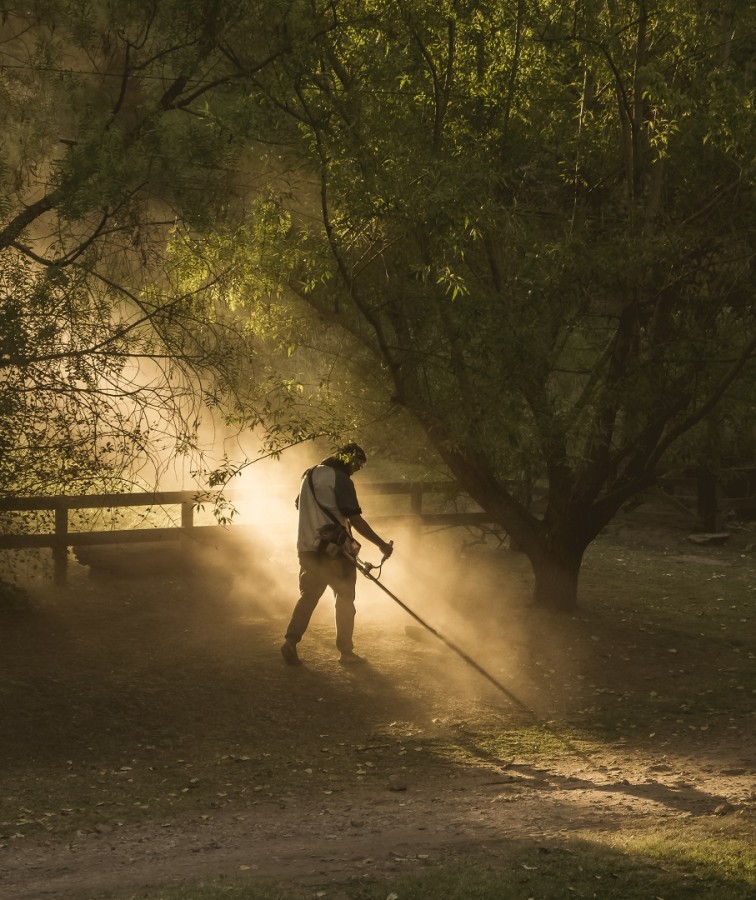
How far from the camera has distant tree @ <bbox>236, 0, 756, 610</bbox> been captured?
1004cm

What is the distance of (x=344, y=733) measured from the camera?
378 inches

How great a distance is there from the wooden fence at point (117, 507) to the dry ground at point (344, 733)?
614 mm

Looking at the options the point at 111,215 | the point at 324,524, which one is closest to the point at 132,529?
the point at 324,524

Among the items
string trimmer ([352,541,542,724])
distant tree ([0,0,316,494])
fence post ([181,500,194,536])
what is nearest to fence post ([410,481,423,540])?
fence post ([181,500,194,536])

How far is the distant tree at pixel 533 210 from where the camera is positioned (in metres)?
10.0

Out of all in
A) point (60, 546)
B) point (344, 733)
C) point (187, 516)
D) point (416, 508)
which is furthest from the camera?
point (416, 508)

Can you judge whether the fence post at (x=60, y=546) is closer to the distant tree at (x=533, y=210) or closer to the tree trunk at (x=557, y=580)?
the distant tree at (x=533, y=210)

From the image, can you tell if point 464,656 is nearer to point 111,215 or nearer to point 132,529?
point 111,215

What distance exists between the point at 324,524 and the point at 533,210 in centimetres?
387

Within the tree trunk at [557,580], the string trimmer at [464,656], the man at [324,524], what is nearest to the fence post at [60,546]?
the man at [324,524]

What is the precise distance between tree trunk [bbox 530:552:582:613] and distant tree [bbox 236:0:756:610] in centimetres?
77

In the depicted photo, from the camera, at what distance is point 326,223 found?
10.1 m

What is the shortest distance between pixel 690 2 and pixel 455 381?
14.1 feet

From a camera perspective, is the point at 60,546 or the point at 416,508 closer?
the point at 60,546
